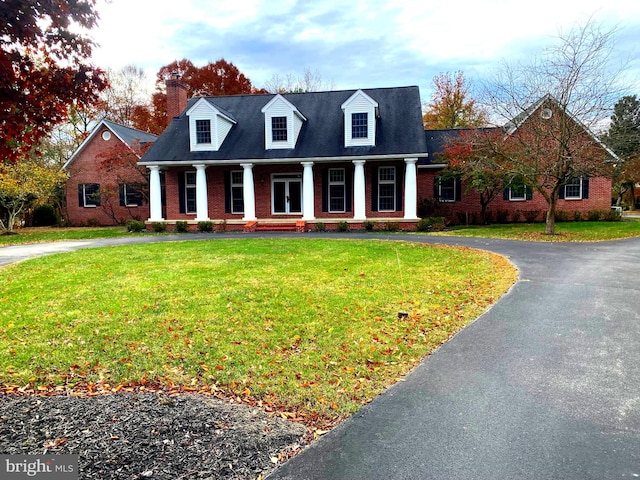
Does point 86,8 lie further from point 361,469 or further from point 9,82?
point 361,469

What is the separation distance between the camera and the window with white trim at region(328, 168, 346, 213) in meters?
23.2

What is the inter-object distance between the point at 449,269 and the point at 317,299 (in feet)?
12.9

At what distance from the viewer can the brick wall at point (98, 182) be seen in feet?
93.2

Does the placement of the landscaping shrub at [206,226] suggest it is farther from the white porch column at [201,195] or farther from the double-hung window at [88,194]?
the double-hung window at [88,194]

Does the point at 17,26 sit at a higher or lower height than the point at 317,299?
higher

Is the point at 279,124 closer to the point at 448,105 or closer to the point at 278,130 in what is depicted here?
the point at 278,130

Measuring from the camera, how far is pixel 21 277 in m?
9.28

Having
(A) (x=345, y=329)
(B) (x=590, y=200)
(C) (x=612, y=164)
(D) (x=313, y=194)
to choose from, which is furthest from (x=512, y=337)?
(B) (x=590, y=200)

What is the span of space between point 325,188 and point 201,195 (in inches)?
259

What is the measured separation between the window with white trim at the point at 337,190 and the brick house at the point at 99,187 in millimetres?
12128

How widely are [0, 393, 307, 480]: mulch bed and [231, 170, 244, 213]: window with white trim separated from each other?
20459 millimetres

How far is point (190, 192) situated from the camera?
2433 cm

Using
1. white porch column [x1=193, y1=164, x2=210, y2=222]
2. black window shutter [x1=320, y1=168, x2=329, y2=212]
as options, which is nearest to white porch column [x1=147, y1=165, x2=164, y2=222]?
white porch column [x1=193, y1=164, x2=210, y2=222]

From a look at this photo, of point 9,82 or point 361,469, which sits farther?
point 9,82
